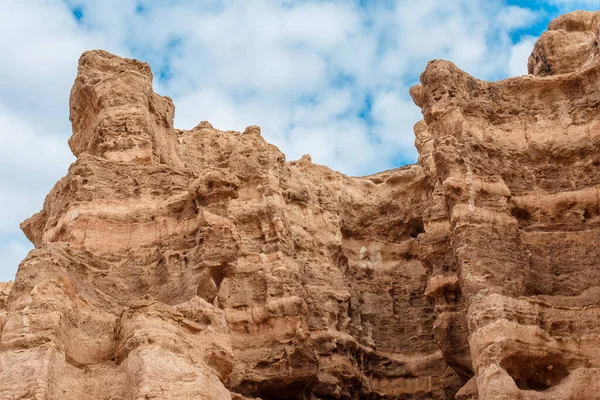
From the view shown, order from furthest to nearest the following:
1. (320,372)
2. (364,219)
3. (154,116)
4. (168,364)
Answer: (364,219) → (154,116) → (320,372) → (168,364)

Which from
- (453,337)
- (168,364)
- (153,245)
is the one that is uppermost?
(153,245)

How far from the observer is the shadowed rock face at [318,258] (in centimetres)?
1722

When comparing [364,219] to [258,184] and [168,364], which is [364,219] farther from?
[168,364]

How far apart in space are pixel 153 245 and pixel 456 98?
20.8 ft

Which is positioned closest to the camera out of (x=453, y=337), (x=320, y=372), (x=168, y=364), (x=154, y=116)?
(x=168, y=364)

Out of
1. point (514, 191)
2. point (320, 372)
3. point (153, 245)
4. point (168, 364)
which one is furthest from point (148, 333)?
point (514, 191)

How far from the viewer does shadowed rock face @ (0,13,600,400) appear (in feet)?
56.5

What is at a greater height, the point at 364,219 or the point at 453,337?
the point at 364,219

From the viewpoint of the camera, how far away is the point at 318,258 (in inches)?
957

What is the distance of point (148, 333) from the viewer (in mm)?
16641

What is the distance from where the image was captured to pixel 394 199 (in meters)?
26.4

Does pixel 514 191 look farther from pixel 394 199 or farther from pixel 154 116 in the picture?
pixel 154 116

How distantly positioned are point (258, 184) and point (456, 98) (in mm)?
4283

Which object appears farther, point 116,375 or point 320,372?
point 320,372
